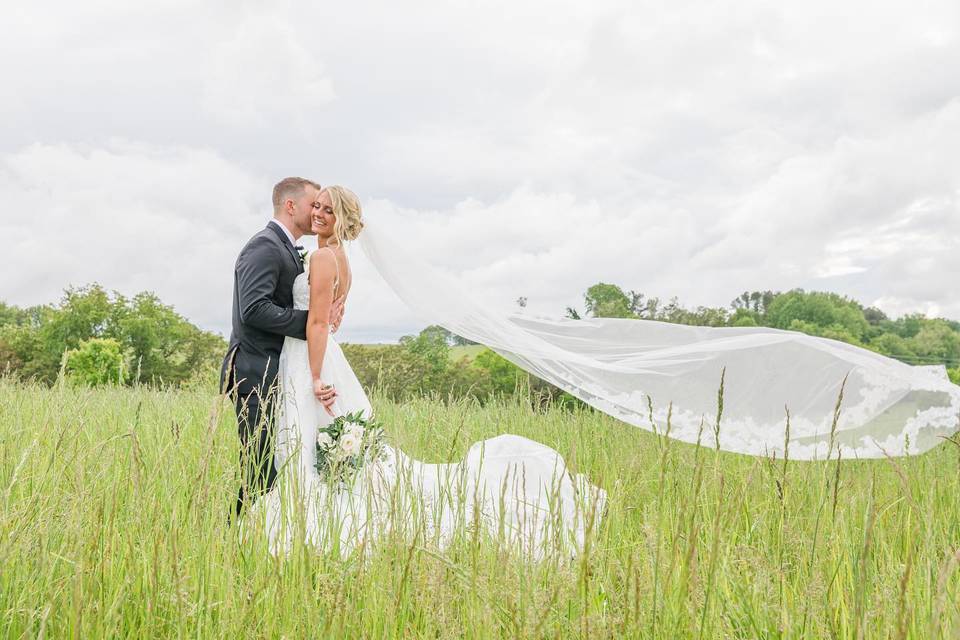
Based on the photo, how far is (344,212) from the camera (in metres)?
5.20

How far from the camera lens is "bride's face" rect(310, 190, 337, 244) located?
5191mm

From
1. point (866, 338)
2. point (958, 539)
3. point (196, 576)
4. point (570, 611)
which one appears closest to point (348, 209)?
point (196, 576)

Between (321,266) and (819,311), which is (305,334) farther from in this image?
(819,311)

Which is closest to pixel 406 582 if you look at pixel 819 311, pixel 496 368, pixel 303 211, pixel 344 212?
pixel 344 212

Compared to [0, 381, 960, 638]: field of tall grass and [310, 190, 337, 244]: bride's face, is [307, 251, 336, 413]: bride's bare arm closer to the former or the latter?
[310, 190, 337, 244]: bride's face

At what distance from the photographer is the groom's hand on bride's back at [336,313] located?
17.0 ft

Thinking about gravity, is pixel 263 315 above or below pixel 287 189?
below

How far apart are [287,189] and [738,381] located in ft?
13.7

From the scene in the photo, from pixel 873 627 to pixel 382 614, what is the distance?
1710 mm

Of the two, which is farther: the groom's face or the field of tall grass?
the groom's face

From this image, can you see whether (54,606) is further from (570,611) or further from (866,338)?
(866,338)

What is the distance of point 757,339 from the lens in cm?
614

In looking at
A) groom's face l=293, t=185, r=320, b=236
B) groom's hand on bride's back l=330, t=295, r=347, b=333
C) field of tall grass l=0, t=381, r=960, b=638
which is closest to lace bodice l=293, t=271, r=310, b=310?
groom's hand on bride's back l=330, t=295, r=347, b=333

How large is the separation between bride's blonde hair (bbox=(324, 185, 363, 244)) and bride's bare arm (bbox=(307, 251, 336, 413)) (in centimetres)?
37
